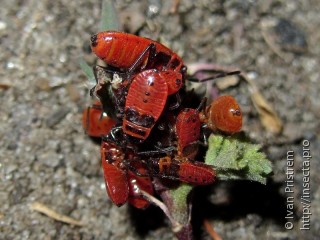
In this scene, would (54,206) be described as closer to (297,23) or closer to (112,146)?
(112,146)

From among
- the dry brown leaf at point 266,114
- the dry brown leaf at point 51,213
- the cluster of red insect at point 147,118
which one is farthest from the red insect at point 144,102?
the dry brown leaf at point 266,114

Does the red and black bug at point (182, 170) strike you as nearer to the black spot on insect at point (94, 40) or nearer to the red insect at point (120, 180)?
the red insect at point (120, 180)

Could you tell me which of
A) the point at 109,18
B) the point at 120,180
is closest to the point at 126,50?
the point at 109,18

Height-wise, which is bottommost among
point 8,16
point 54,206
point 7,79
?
point 54,206

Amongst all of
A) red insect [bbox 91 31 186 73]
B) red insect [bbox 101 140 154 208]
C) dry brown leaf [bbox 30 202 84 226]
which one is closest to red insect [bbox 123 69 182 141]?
red insect [bbox 91 31 186 73]

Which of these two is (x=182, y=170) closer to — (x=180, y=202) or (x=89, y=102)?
(x=180, y=202)

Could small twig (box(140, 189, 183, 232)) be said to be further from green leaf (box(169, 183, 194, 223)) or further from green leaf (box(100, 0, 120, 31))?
green leaf (box(100, 0, 120, 31))

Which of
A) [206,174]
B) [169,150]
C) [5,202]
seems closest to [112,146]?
[169,150]
